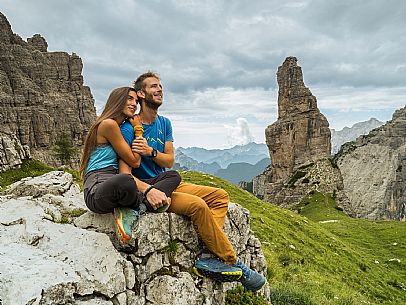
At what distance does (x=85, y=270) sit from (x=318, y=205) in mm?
74721

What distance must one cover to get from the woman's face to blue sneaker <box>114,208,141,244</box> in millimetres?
2172

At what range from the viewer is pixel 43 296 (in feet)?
14.1

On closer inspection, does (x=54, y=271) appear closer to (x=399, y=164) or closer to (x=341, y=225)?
(x=341, y=225)

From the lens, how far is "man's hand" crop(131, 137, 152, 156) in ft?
22.2

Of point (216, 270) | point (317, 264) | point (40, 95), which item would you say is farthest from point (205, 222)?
point (40, 95)

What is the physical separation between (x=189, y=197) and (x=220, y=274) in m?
1.75

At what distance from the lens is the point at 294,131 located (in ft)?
297

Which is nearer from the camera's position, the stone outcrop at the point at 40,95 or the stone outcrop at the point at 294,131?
the stone outcrop at the point at 40,95

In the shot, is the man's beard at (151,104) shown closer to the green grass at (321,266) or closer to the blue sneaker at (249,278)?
the blue sneaker at (249,278)

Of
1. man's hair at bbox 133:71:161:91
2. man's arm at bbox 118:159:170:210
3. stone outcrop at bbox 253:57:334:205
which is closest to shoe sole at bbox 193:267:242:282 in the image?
man's arm at bbox 118:159:170:210

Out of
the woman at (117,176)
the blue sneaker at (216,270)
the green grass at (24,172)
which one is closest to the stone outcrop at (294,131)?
the green grass at (24,172)

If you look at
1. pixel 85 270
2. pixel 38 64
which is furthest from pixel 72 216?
pixel 38 64

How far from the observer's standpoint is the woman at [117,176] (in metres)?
6.00

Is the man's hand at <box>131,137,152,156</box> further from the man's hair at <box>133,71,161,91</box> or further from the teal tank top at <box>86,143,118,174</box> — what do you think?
the man's hair at <box>133,71,161,91</box>
